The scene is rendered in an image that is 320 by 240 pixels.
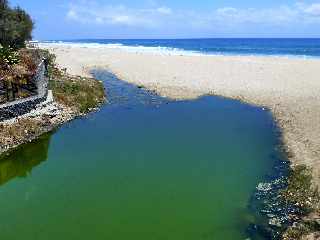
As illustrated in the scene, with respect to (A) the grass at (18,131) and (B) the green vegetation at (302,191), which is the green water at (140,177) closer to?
(A) the grass at (18,131)

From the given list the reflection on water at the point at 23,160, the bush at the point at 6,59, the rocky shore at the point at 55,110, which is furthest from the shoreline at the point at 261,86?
the bush at the point at 6,59

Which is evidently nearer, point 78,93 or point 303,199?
point 303,199

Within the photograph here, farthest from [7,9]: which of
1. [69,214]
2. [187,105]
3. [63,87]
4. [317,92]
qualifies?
[69,214]

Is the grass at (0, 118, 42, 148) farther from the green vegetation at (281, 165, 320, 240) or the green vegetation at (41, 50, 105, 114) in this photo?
the green vegetation at (281, 165, 320, 240)

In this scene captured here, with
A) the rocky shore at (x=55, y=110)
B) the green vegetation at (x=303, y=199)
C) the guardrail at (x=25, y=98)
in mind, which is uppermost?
the guardrail at (x=25, y=98)

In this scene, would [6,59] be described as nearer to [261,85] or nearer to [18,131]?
[18,131]

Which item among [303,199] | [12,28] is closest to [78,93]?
[12,28]

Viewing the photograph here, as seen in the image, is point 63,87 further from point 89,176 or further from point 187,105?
point 89,176
